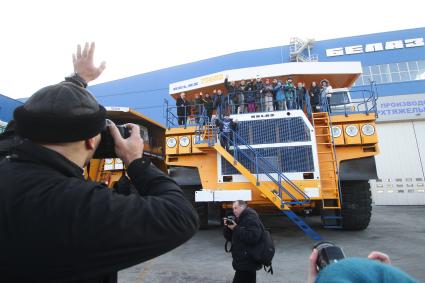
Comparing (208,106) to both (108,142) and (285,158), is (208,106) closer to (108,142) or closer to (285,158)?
(285,158)

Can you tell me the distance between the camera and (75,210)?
95cm

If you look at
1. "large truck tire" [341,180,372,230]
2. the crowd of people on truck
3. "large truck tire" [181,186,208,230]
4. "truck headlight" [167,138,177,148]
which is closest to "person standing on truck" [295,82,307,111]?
the crowd of people on truck

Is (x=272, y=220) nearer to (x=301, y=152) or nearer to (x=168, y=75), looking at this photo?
(x=301, y=152)

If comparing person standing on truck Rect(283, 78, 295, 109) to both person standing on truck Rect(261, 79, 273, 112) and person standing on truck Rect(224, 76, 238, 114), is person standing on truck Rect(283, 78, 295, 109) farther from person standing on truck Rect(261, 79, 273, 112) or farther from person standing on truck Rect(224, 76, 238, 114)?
person standing on truck Rect(224, 76, 238, 114)

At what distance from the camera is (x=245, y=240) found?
399 cm

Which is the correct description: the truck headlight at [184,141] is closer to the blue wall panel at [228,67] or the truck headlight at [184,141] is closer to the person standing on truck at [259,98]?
the person standing on truck at [259,98]

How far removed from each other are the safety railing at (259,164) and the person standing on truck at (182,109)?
1558 mm

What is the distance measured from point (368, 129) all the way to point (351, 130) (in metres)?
0.40

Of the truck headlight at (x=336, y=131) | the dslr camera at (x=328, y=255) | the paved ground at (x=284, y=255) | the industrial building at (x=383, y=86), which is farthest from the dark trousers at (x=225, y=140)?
the industrial building at (x=383, y=86)

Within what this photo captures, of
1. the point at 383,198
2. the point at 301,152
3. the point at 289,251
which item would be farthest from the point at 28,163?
the point at 383,198

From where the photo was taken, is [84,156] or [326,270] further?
[84,156]

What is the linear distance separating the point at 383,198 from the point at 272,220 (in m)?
9.63

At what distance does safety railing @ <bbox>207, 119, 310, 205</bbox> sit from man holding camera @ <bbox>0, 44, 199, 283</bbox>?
6.44m

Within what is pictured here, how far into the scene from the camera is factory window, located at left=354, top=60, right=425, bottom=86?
23.5 metres
